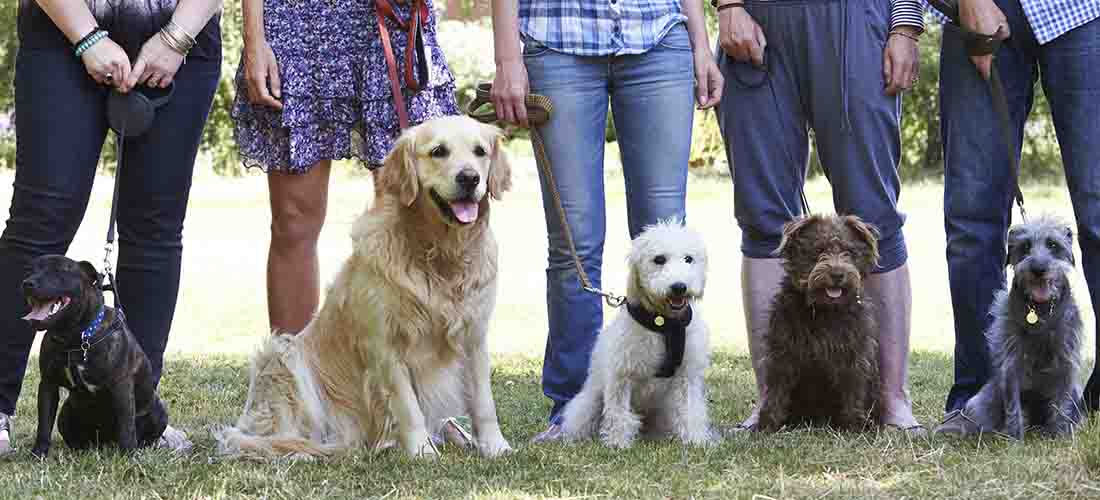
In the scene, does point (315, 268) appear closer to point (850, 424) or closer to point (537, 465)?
point (537, 465)

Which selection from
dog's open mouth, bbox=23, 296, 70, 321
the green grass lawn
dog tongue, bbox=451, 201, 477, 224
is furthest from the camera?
dog tongue, bbox=451, 201, 477, 224

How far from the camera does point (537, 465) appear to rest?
428cm

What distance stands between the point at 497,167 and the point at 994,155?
1752 mm

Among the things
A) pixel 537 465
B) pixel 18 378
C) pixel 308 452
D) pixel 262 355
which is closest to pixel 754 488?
pixel 537 465

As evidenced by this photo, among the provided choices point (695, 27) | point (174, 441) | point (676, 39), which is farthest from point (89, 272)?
point (695, 27)

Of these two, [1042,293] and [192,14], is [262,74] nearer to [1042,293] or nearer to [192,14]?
[192,14]

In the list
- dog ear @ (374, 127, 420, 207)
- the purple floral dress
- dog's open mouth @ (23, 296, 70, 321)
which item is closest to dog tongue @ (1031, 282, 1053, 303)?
dog ear @ (374, 127, 420, 207)

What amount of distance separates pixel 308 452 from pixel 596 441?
985 millimetres

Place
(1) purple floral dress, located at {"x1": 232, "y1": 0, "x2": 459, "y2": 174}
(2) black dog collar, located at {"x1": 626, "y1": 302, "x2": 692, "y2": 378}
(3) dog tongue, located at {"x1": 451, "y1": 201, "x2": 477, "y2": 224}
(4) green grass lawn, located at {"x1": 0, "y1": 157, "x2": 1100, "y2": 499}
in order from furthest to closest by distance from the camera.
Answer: (1) purple floral dress, located at {"x1": 232, "y1": 0, "x2": 459, "y2": 174} → (2) black dog collar, located at {"x1": 626, "y1": 302, "x2": 692, "y2": 378} → (3) dog tongue, located at {"x1": 451, "y1": 201, "x2": 477, "y2": 224} → (4) green grass lawn, located at {"x1": 0, "y1": 157, "x2": 1100, "y2": 499}

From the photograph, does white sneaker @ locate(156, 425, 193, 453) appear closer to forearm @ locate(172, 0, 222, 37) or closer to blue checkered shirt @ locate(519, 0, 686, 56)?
forearm @ locate(172, 0, 222, 37)

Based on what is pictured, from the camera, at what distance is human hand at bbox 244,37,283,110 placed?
5.06 metres

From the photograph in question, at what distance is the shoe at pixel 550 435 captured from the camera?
4.90m

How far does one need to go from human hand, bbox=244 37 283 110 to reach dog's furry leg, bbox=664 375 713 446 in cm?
182

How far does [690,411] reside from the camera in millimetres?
4734
